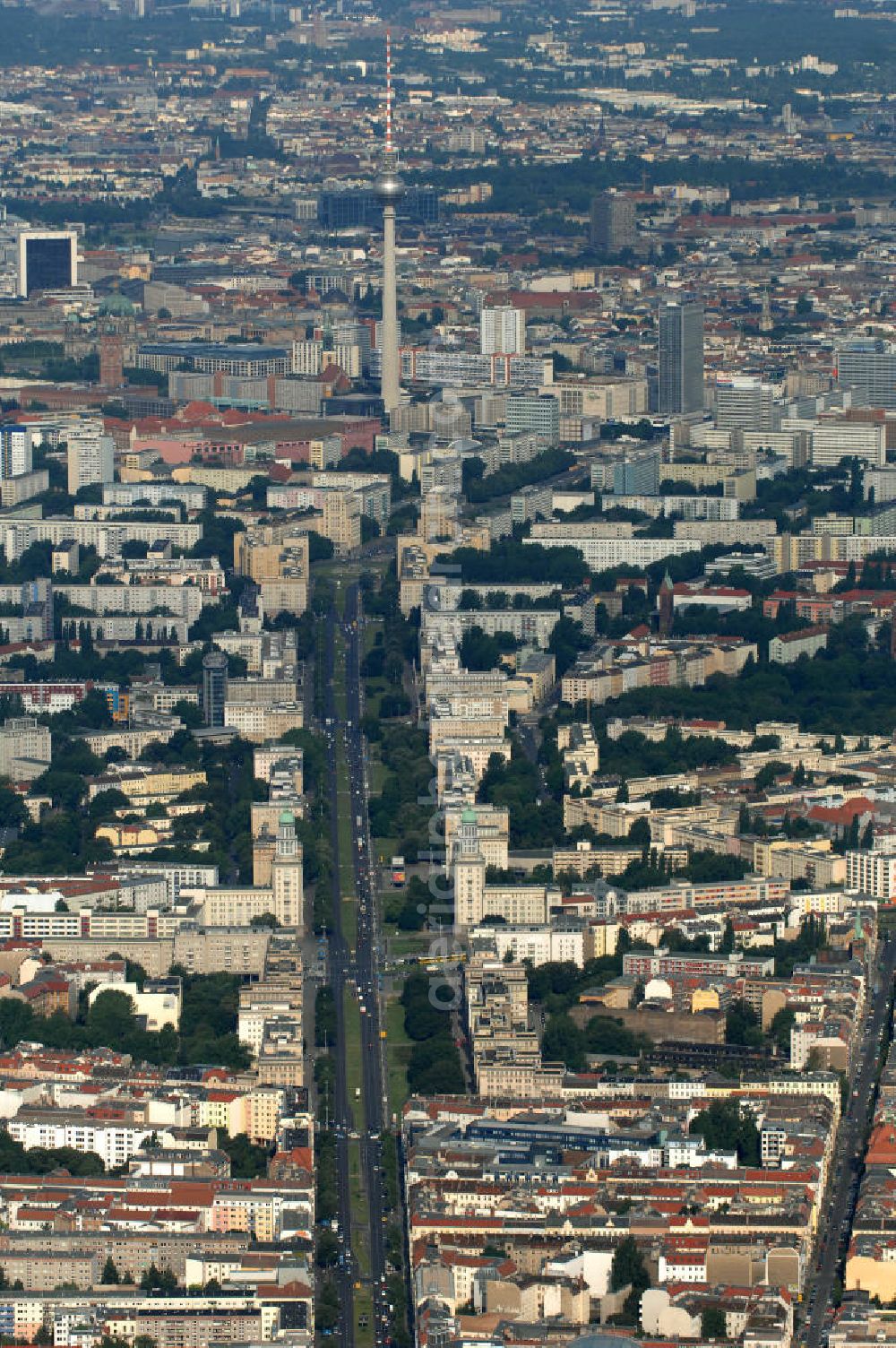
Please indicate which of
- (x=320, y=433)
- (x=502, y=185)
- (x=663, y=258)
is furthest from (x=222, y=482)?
(x=502, y=185)

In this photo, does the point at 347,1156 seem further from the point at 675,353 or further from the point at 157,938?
the point at 675,353

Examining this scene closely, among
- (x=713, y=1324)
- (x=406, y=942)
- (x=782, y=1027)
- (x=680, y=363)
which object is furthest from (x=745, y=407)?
(x=713, y=1324)

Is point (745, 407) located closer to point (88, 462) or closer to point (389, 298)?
point (389, 298)

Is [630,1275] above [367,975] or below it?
above

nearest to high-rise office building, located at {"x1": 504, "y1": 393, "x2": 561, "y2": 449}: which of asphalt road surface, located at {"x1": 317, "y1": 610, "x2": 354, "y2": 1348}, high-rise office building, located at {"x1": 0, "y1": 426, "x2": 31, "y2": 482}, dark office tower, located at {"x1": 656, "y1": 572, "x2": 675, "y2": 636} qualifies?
high-rise office building, located at {"x1": 0, "y1": 426, "x2": 31, "y2": 482}

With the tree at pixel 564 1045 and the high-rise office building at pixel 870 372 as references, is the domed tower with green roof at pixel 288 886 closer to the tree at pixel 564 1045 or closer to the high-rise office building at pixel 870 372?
the tree at pixel 564 1045

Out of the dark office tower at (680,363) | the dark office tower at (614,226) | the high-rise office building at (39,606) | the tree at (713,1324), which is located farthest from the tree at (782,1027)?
the dark office tower at (614,226)

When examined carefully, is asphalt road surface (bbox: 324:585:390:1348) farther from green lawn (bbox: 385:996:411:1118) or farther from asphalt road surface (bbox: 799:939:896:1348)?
asphalt road surface (bbox: 799:939:896:1348)
